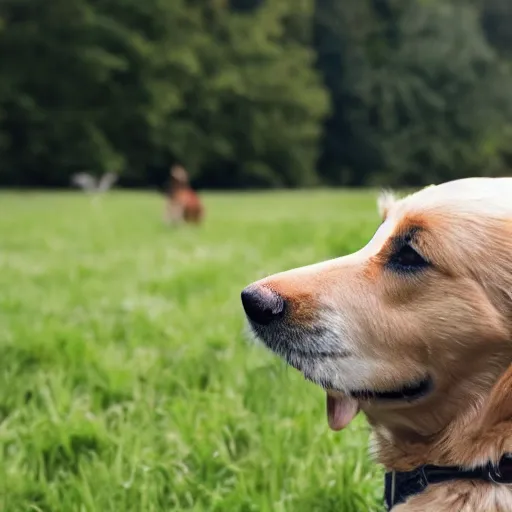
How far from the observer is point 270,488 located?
269cm

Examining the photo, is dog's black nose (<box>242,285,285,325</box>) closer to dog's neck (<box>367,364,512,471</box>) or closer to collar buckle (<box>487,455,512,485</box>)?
dog's neck (<box>367,364,512,471</box>)

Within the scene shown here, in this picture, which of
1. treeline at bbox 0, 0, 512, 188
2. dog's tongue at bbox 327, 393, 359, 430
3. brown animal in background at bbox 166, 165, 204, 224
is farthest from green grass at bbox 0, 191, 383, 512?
treeline at bbox 0, 0, 512, 188

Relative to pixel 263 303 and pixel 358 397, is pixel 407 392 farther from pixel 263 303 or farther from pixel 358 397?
pixel 263 303

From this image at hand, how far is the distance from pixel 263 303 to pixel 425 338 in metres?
0.48

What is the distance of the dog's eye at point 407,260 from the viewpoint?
2.20 metres

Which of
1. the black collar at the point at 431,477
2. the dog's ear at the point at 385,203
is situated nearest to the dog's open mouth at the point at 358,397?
the black collar at the point at 431,477

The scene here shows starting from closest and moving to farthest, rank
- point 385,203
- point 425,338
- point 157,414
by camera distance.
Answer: point 425,338 → point 385,203 → point 157,414

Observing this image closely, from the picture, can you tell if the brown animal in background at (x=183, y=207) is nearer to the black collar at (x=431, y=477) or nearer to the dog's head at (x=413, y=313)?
the dog's head at (x=413, y=313)

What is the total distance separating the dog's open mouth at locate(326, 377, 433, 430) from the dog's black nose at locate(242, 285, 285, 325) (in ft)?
1.09

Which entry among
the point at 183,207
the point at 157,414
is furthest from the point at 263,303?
the point at 183,207

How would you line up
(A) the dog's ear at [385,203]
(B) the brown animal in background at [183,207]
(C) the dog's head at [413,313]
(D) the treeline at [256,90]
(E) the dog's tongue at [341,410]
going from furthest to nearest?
(D) the treeline at [256,90], (B) the brown animal in background at [183,207], (A) the dog's ear at [385,203], (E) the dog's tongue at [341,410], (C) the dog's head at [413,313]

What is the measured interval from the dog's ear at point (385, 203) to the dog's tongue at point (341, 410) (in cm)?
66

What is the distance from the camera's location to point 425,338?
6.99ft

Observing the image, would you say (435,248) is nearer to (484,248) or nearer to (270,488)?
(484,248)
